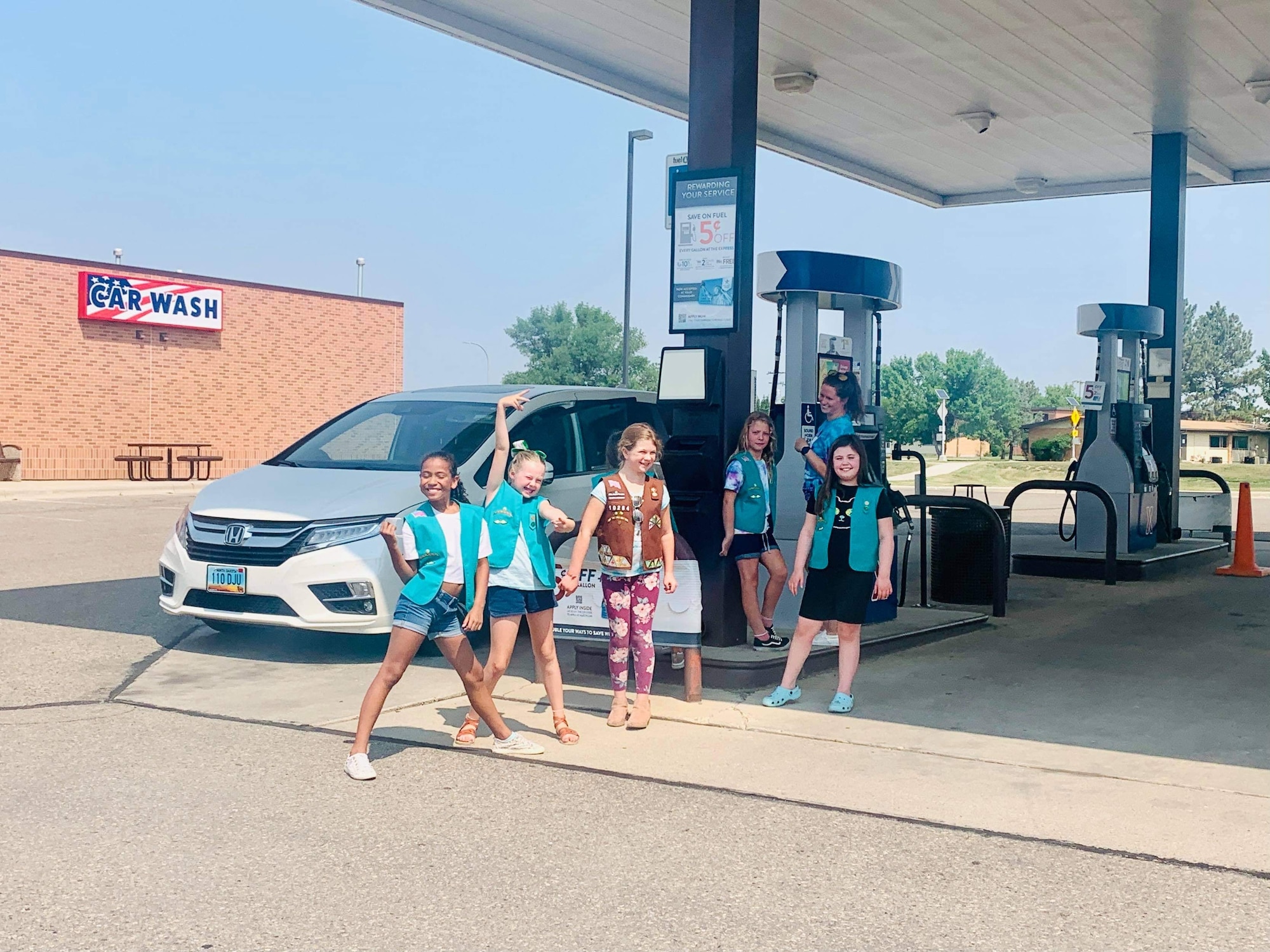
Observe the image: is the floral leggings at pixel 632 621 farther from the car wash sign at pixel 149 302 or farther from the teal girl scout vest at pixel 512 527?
the car wash sign at pixel 149 302

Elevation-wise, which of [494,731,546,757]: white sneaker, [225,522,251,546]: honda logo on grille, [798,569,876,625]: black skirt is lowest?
[494,731,546,757]: white sneaker

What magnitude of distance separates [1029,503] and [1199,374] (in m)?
121

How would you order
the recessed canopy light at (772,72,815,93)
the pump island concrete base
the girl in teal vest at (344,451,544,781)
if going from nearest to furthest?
1. the girl in teal vest at (344,451,544,781)
2. the pump island concrete base
3. the recessed canopy light at (772,72,815,93)

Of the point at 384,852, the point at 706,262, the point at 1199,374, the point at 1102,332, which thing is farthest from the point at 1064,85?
the point at 1199,374

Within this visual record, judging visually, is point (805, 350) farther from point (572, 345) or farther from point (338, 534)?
point (572, 345)

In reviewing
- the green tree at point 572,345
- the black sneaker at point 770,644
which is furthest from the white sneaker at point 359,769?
the green tree at point 572,345

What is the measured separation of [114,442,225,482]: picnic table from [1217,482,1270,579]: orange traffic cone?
24.8 meters

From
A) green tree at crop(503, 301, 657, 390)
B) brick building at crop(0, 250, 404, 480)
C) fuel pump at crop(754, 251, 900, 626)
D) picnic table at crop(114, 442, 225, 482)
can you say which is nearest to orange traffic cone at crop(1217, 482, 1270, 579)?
fuel pump at crop(754, 251, 900, 626)

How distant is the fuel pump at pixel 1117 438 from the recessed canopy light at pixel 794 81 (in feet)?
13.7

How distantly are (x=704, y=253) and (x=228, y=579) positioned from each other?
3.53 m

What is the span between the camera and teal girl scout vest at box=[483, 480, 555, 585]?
608cm

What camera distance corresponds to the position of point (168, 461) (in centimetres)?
3145

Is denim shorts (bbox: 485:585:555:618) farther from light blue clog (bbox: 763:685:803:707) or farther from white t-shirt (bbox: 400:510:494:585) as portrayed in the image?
light blue clog (bbox: 763:685:803:707)

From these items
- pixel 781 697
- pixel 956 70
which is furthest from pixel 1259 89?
pixel 781 697
